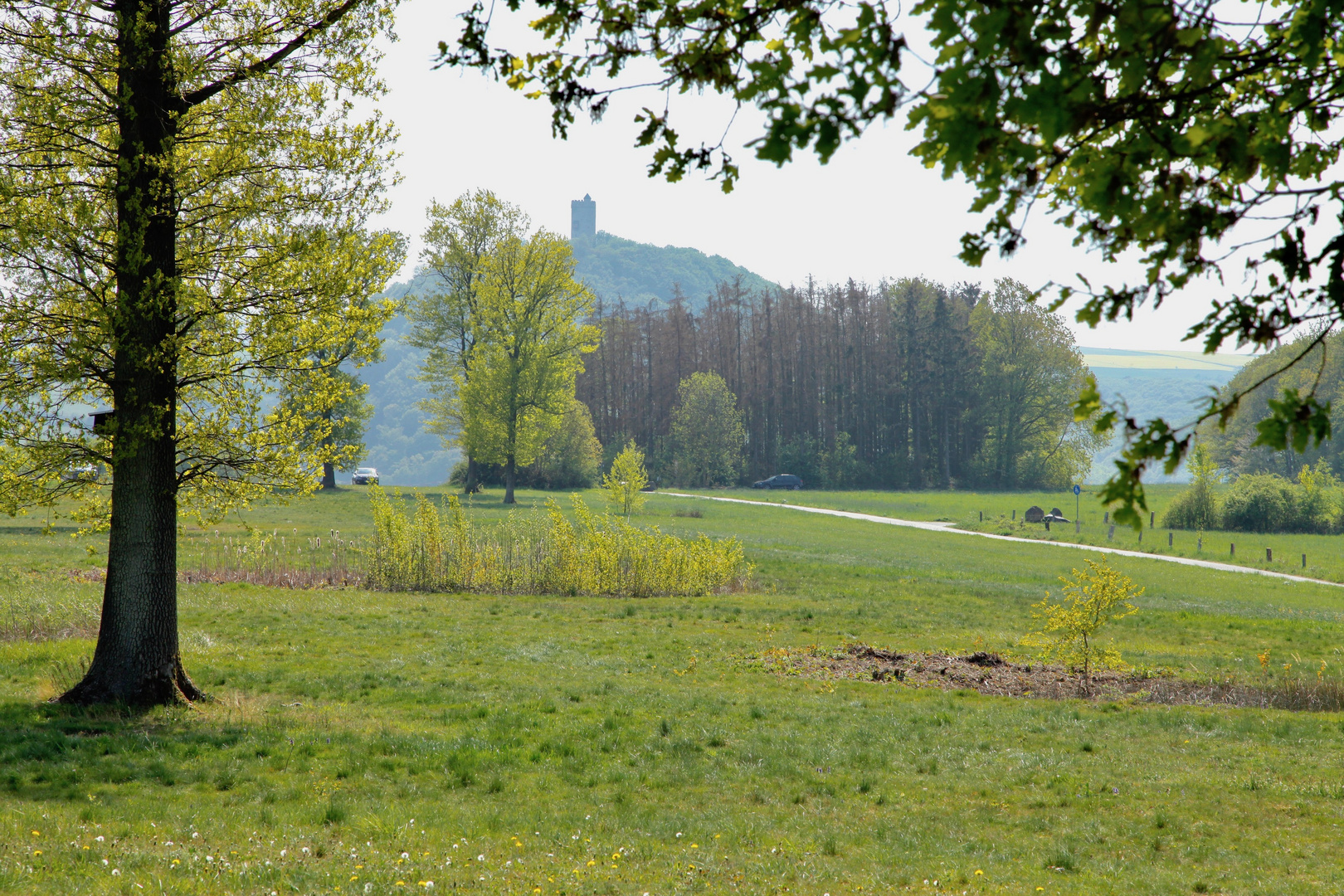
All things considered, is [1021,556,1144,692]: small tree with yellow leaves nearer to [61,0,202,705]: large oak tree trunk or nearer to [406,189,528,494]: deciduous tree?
[61,0,202,705]: large oak tree trunk

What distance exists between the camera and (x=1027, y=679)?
11.4m

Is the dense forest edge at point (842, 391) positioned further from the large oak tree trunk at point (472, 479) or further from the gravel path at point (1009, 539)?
the large oak tree trunk at point (472, 479)

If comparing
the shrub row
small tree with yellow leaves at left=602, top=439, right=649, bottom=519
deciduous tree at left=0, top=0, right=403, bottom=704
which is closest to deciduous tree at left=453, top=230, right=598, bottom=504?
small tree with yellow leaves at left=602, top=439, right=649, bottom=519

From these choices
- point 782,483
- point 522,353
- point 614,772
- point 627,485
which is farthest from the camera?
point 782,483

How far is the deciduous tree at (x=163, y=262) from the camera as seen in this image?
7.75 meters

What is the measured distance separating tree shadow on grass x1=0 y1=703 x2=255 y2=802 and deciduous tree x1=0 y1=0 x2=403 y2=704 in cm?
47

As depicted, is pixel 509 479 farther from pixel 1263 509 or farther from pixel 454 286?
pixel 1263 509

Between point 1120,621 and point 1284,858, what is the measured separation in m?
12.1

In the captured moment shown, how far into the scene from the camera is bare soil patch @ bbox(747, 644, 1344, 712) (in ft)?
34.6

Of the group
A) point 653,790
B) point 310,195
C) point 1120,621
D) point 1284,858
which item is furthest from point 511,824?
point 1120,621

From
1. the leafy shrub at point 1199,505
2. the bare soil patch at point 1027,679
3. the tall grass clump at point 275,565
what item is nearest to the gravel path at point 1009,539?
the leafy shrub at point 1199,505

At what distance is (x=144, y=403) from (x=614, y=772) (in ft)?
18.0

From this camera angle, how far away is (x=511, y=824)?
586 cm

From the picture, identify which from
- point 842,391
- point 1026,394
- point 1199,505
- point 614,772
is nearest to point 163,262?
point 614,772
